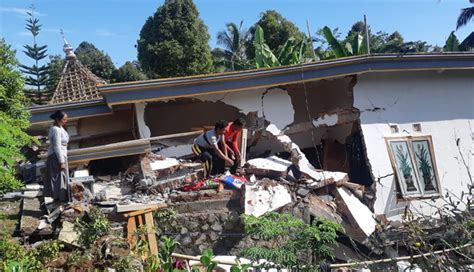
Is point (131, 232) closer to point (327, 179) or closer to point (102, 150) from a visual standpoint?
point (102, 150)

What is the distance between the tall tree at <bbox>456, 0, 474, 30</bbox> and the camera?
2841cm

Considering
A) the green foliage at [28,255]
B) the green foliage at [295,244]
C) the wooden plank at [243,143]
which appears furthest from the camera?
the wooden plank at [243,143]

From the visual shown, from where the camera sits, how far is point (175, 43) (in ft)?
81.0

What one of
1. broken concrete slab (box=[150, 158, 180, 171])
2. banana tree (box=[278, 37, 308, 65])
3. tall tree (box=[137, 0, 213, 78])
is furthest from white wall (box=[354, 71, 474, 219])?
tall tree (box=[137, 0, 213, 78])

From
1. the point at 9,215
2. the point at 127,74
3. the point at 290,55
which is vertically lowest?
the point at 9,215

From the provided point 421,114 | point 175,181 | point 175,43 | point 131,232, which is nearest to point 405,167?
point 421,114

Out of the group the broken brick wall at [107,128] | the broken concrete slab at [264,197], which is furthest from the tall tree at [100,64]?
the broken concrete slab at [264,197]

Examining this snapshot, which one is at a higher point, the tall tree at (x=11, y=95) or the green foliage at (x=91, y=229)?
the tall tree at (x=11, y=95)

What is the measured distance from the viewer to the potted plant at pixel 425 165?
10.0m

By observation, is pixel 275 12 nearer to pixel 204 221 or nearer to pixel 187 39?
pixel 187 39

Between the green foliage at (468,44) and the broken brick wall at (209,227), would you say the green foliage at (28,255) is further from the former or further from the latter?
the green foliage at (468,44)

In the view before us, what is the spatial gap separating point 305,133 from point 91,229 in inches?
251

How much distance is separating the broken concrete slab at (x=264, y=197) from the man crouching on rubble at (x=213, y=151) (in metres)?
0.94

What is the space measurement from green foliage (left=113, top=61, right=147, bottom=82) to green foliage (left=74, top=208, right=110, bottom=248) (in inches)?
857
